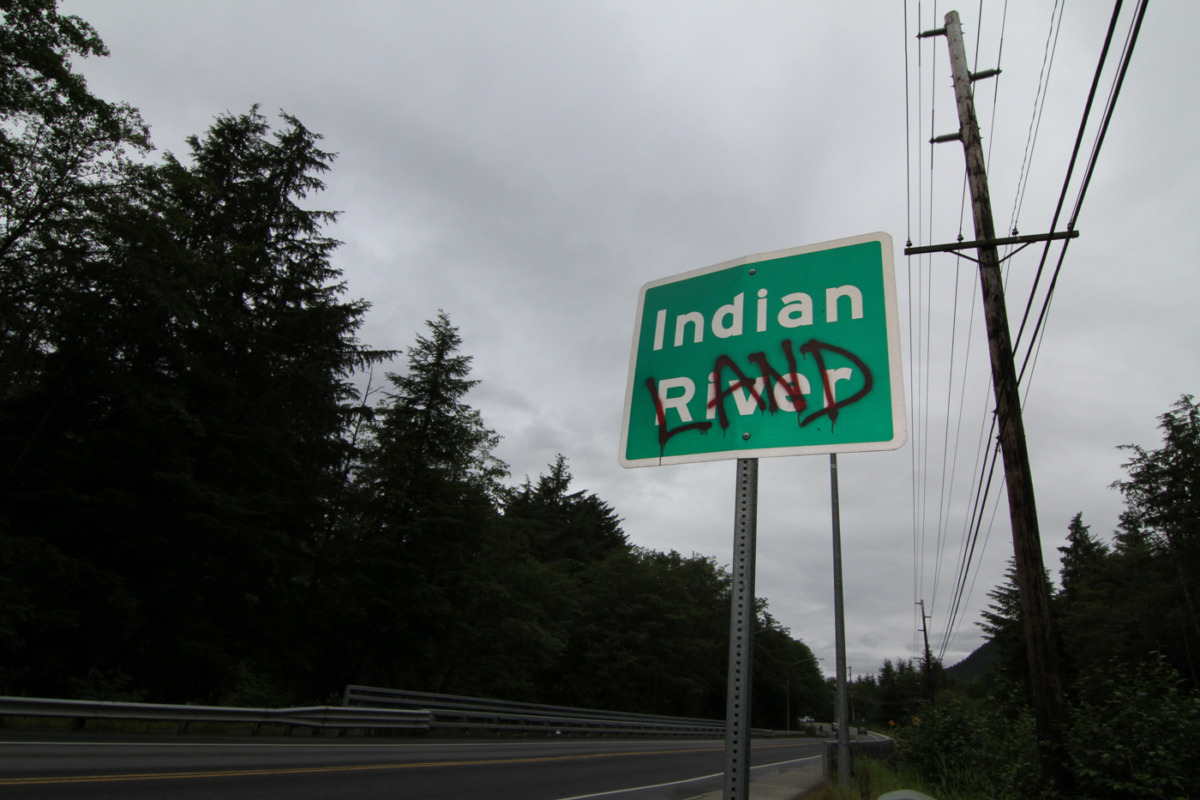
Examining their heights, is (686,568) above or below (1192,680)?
above

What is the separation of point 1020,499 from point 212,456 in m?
19.6

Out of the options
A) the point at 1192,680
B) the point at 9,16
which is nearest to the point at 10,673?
the point at 9,16

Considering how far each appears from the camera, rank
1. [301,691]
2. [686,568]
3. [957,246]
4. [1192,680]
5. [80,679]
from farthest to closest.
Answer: [686,568], [1192,680], [301,691], [80,679], [957,246]

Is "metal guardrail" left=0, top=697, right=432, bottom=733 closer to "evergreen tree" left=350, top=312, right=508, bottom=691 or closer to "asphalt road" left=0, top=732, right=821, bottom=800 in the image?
"asphalt road" left=0, top=732, right=821, bottom=800

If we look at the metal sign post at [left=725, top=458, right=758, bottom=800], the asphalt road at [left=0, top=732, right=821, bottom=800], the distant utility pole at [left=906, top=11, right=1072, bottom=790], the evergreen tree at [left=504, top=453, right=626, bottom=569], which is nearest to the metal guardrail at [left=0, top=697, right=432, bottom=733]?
the asphalt road at [left=0, top=732, right=821, bottom=800]

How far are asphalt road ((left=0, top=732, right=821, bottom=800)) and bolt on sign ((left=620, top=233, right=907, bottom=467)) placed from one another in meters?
7.07

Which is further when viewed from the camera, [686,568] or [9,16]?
[686,568]

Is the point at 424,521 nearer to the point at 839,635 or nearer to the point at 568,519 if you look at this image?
the point at 839,635

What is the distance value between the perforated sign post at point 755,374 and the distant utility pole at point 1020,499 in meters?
7.68

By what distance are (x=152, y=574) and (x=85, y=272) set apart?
822 centimetres

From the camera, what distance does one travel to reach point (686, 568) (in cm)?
6631

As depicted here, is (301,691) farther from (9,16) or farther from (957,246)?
(957,246)

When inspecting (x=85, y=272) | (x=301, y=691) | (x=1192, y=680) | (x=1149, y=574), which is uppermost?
(x=1149, y=574)

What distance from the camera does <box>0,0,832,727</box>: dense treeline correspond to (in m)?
15.0
